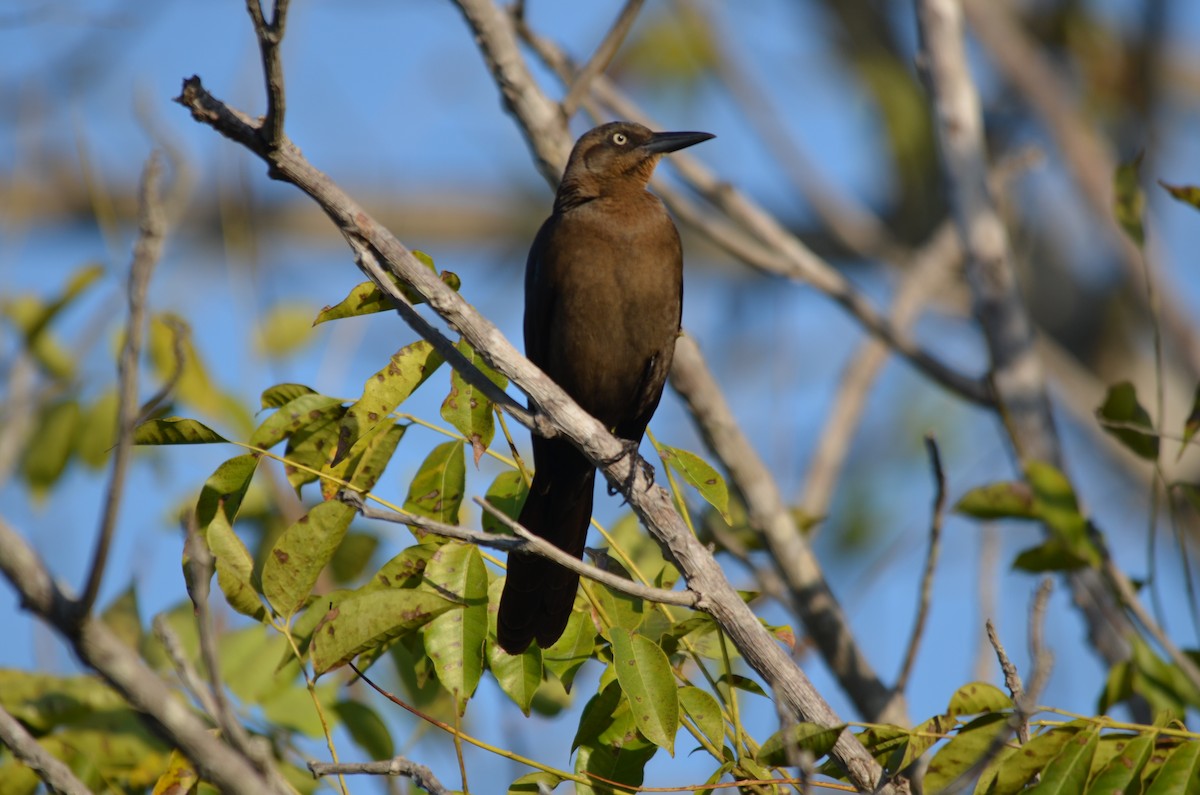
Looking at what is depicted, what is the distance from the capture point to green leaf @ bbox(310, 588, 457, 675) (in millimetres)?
2180

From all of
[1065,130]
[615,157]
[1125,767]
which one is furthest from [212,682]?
[1065,130]

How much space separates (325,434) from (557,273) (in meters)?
1.53

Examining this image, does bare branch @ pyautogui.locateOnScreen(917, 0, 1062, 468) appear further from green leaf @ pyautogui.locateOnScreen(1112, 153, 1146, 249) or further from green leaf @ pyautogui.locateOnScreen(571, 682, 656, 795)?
green leaf @ pyautogui.locateOnScreen(571, 682, 656, 795)

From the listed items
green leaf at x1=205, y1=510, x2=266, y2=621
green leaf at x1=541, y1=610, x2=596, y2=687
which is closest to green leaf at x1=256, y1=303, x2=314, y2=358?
green leaf at x1=205, y1=510, x2=266, y2=621

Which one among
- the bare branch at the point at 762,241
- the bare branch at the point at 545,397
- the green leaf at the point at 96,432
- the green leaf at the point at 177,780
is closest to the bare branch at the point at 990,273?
the bare branch at the point at 762,241

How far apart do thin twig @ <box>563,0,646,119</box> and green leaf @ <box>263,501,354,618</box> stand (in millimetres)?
2066

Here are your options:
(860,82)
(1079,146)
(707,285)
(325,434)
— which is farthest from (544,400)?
(707,285)

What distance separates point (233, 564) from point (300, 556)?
0.50 feet

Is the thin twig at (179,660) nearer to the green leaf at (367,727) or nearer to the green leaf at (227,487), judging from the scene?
the green leaf at (227,487)

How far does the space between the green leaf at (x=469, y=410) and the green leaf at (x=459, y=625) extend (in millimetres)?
245

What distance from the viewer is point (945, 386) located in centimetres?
444

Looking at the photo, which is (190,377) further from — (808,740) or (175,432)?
(808,740)

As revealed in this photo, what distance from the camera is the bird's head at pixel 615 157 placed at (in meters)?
4.12

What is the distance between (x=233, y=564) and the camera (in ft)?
7.77
